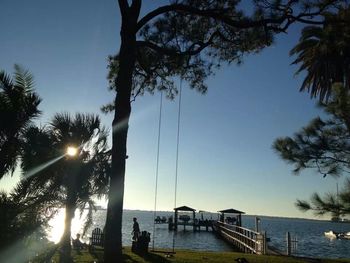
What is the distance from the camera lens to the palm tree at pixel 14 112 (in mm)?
9242

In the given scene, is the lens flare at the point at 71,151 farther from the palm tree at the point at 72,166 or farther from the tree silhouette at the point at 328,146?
the tree silhouette at the point at 328,146

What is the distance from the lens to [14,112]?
930cm

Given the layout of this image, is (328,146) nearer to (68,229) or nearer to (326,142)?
(326,142)

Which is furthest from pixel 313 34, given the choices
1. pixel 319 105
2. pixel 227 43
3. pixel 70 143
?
pixel 70 143

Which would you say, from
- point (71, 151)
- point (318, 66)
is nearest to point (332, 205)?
point (71, 151)

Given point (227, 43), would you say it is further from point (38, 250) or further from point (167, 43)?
point (38, 250)

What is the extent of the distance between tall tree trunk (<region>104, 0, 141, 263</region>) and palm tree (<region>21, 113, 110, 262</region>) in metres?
3.43

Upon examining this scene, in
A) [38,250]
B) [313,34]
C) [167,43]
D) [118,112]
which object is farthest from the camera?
[313,34]

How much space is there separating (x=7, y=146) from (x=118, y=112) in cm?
294

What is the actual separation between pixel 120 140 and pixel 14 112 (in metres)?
2.74

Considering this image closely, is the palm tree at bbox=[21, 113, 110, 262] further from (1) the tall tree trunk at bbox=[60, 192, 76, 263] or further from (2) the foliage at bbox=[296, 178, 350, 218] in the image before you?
(2) the foliage at bbox=[296, 178, 350, 218]

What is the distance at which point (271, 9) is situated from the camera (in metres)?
13.4

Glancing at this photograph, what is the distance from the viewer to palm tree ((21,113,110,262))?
1450 cm

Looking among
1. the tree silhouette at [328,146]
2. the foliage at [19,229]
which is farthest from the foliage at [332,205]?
the foliage at [19,229]
